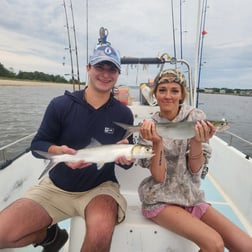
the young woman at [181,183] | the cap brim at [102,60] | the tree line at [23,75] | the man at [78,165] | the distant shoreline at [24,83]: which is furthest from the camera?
the tree line at [23,75]

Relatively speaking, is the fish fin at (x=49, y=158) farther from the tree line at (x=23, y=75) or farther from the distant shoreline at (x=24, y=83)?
the tree line at (x=23, y=75)

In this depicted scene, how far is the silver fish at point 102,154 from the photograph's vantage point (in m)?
2.04

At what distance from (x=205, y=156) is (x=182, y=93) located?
0.63 metres

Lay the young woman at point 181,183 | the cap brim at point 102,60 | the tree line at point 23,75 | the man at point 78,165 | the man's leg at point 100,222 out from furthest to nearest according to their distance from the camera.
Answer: the tree line at point 23,75, the cap brim at point 102,60, the man at point 78,165, the young woman at point 181,183, the man's leg at point 100,222

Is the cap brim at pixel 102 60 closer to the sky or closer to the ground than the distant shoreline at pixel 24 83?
closer to the sky

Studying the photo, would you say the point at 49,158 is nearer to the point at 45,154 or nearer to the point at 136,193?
the point at 45,154

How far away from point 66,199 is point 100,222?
0.50 m

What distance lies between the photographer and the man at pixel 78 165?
2195mm

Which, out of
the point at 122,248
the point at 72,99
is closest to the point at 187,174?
the point at 122,248

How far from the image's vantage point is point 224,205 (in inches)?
157

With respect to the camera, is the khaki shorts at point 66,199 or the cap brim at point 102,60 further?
the cap brim at point 102,60

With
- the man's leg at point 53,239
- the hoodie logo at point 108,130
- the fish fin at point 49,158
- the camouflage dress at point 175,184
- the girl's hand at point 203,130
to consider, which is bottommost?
the man's leg at point 53,239

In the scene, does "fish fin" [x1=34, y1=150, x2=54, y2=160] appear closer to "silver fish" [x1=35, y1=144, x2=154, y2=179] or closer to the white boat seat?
"silver fish" [x1=35, y1=144, x2=154, y2=179]

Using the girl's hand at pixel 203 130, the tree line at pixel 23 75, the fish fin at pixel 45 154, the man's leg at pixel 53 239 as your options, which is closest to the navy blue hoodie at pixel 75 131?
the fish fin at pixel 45 154
